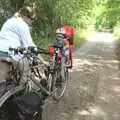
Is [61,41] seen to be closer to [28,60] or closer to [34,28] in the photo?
[28,60]

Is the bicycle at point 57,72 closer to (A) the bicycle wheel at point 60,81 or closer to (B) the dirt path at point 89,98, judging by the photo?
(A) the bicycle wheel at point 60,81

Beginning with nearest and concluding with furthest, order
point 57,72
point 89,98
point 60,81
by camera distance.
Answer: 1. point 57,72
2. point 60,81
3. point 89,98


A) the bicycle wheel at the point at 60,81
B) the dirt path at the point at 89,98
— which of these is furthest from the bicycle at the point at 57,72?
the dirt path at the point at 89,98

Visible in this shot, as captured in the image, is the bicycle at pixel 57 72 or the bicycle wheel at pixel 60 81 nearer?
the bicycle at pixel 57 72

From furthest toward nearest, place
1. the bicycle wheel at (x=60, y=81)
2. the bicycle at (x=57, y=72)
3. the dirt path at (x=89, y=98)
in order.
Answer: the bicycle wheel at (x=60, y=81)
the bicycle at (x=57, y=72)
the dirt path at (x=89, y=98)

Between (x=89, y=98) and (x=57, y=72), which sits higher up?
(x=57, y=72)

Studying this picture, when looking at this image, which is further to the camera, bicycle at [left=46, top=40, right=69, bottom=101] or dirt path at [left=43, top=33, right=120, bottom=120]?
bicycle at [left=46, top=40, right=69, bottom=101]

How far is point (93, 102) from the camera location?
30.5ft

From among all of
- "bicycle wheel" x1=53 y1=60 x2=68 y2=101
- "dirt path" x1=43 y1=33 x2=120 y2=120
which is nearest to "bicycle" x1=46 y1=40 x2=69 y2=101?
"bicycle wheel" x1=53 y1=60 x2=68 y2=101

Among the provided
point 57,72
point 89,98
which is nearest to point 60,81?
point 57,72

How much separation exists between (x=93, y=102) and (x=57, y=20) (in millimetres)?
11689

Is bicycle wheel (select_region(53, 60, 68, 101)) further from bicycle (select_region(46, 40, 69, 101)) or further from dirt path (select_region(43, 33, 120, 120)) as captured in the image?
dirt path (select_region(43, 33, 120, 120))

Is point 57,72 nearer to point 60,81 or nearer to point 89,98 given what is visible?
point 60,81

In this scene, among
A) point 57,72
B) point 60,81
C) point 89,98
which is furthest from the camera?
point 89,98
